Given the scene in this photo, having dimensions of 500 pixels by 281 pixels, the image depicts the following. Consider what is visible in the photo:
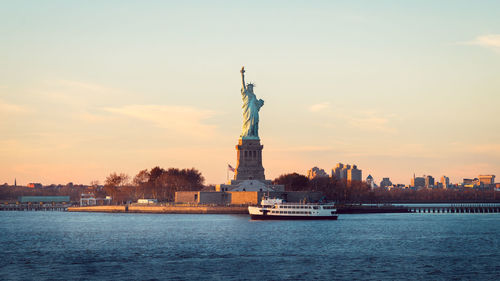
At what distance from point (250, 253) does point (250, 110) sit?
8455 centimetres

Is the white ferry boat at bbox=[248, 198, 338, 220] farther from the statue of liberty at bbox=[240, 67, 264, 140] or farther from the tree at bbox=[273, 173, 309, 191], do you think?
the tree at bbox=[273, 173, 309, 191]

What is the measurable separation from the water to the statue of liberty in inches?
1925

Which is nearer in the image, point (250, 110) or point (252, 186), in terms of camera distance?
point (252, 186)

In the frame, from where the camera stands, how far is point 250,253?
71.1 meters

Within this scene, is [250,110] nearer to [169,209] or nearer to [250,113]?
[250,113]

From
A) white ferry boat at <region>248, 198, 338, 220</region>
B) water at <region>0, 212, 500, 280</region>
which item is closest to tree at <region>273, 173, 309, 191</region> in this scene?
white ferry boat at <region>248, 198, 338, 220</region>

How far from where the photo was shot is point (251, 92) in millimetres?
154750

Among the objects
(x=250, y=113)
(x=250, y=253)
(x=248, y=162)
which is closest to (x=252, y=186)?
(x=248, y=162)

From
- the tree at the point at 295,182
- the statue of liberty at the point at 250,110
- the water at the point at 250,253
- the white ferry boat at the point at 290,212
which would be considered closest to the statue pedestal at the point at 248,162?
the statue of liberty at the point at 250,110

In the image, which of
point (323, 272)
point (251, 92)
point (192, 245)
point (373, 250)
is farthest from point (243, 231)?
point (251, 92)

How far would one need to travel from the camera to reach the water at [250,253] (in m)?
57.8

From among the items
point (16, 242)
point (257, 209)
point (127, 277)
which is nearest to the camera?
point (127, 277)

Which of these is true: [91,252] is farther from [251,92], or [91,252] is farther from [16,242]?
[251,92]

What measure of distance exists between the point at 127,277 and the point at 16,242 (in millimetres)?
34038
